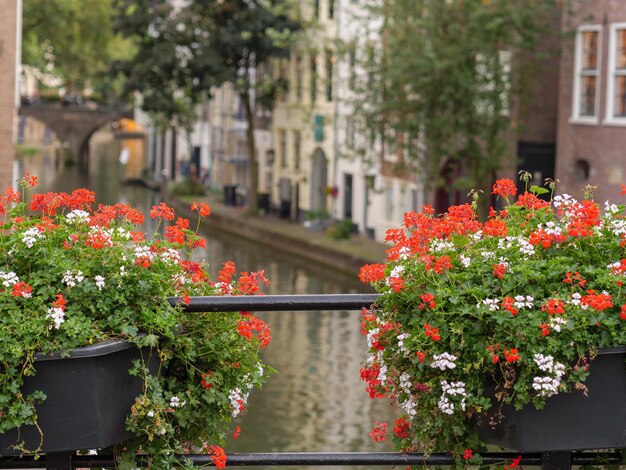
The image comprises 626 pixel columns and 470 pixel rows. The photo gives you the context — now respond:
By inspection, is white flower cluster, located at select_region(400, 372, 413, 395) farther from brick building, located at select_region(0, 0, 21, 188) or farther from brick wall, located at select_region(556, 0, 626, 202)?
brick wall, located at select_region(556, 0, 626, 202)

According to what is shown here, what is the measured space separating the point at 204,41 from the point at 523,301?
41.5 metres

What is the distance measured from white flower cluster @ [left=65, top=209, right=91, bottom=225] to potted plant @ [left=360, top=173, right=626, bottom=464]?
0.76 metres

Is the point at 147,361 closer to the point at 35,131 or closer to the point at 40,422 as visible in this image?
the point at 40,422

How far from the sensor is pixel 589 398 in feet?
11.7

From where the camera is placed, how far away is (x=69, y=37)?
181ft

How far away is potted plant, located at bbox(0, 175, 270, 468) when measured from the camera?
11.4ft

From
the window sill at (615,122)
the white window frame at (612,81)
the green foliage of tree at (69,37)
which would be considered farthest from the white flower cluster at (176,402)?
the green foliage of tree at (69,37)

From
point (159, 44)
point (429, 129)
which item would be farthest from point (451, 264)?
point (159, 44)

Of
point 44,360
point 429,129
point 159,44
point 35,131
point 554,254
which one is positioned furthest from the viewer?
point 35,131

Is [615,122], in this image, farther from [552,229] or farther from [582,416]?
[582,416]

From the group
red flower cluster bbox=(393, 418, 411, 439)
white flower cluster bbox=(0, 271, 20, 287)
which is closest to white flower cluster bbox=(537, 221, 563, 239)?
red flower cluster bbox=(393, 418, 411, 439)

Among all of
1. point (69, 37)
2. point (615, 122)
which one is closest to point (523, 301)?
point (615, 122)

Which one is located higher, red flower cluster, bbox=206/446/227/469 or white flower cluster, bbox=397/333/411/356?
white flower cluster, bbox=397/333/411/356

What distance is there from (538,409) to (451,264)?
41cm
